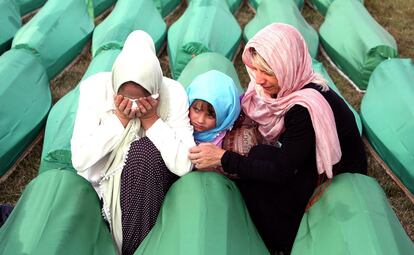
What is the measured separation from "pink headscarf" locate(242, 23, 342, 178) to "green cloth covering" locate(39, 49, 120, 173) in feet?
3.30

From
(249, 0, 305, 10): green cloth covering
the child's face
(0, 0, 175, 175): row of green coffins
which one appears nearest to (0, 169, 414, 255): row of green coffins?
the child's face

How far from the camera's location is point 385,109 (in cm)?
298

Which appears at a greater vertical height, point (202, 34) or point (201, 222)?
point (201, 222)

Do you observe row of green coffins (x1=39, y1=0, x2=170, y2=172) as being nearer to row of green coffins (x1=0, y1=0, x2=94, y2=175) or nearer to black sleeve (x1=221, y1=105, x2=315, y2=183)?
row of green coffins (x1=0, y1=0, x2=94, y2=175)

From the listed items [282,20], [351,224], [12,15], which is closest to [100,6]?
[12,15]

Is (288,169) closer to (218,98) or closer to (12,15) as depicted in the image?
(218,98)

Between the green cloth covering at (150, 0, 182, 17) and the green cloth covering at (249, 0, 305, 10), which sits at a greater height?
the green cloth covering at (150, 0, 182, 17)

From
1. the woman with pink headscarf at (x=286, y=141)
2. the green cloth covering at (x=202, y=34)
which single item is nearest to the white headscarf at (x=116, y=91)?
the woman with pink headscarf at (x=286, y=141)

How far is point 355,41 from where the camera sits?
→ 3.67m

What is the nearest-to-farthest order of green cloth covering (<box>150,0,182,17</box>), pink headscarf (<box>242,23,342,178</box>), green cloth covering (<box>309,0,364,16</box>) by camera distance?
pink headscarf (<box>242,23,342,178</box>)
green cloth covering (<box>150,0,182,17</box>)
green cloth covering (<box>309,0,364,16</box>)

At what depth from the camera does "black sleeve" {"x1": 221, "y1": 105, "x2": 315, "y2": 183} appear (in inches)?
74.9

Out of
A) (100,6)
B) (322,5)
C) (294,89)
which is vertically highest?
(294,89)

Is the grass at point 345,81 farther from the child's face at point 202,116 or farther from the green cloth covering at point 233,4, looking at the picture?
the child's face at point 202,116

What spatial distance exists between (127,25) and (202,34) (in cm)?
60
